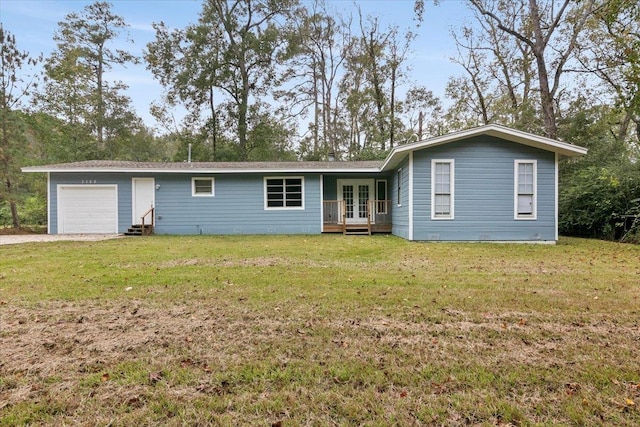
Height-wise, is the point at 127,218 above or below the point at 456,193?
below

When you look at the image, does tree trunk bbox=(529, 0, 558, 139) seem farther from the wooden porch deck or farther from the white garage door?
the white garage door

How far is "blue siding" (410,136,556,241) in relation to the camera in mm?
9812

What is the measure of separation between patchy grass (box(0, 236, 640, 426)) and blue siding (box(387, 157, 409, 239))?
5290 millimetres

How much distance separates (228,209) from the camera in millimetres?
12609

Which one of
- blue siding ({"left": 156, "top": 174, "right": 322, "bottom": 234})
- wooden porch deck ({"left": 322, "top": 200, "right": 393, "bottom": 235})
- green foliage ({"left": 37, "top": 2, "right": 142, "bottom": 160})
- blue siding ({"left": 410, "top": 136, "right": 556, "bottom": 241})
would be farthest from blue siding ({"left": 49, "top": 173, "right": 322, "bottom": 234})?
green foliage ({"left": 37, "top": 2, "right": 142, "bottom": 160})

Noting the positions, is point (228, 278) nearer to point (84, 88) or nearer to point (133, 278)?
point (133, 278)

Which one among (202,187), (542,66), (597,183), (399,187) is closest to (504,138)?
(399,187)

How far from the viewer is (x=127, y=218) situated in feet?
40.5

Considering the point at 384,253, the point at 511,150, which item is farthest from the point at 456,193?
the point at 384,253

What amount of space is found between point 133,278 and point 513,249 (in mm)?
8371

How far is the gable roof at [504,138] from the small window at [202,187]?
6999mm

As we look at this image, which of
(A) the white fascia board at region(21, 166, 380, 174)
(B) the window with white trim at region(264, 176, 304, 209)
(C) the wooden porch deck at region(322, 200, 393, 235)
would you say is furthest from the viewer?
(B) the window with white trim at region(264, 176, 304, 209)

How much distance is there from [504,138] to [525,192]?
1.72 metres

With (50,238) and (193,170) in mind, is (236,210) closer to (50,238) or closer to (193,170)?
(193,170)
